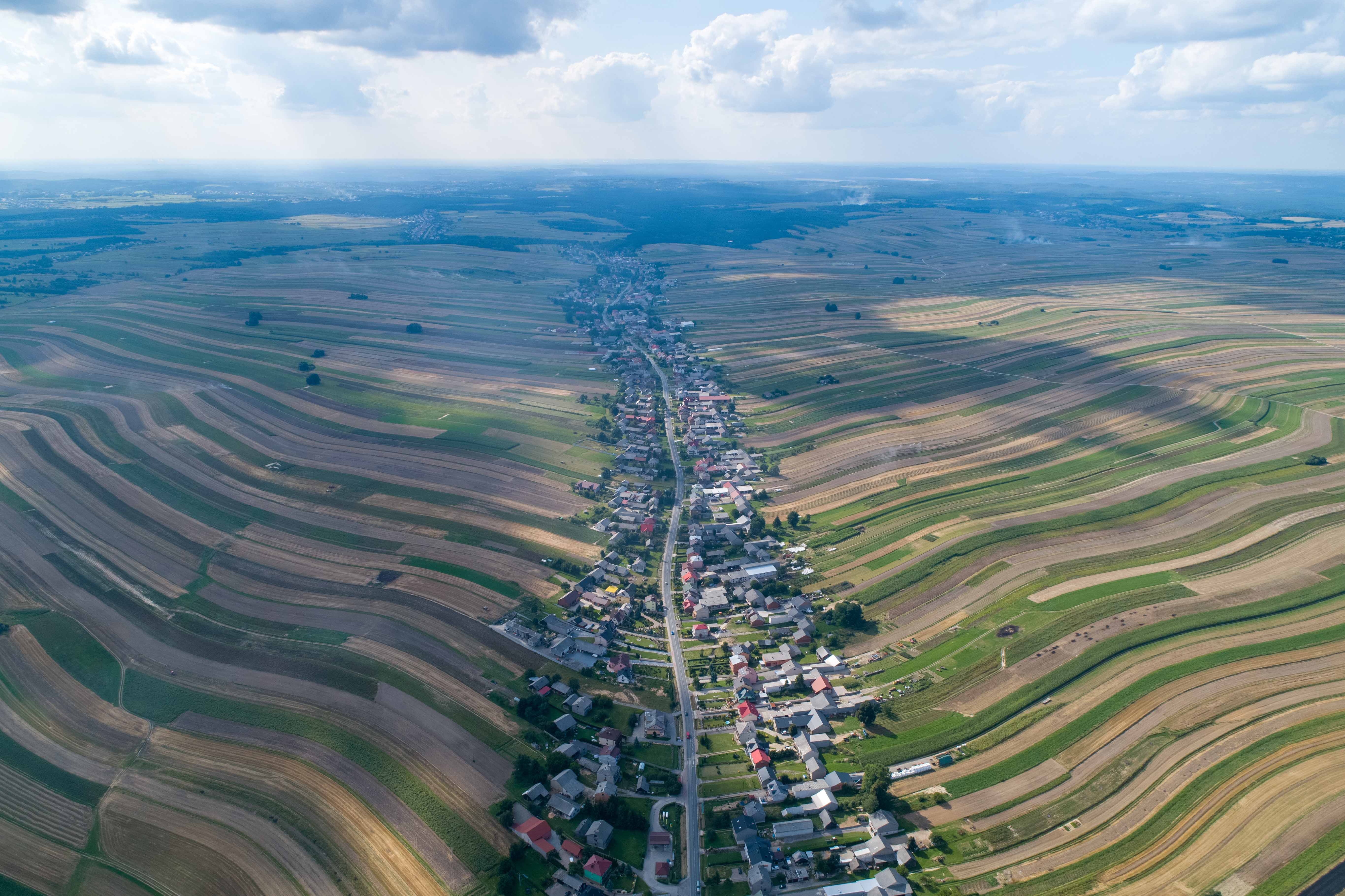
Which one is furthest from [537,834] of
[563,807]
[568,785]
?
[568,785]

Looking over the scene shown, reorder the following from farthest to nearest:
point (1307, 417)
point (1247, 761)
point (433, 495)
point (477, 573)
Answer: point (1307, 417), point (433, 495), point (477, 573), point (1247, 761)

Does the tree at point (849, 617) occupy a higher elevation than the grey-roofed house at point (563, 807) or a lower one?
higher

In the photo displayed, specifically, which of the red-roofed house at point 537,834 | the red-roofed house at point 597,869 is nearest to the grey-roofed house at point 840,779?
the red-roofed house at point 597,869

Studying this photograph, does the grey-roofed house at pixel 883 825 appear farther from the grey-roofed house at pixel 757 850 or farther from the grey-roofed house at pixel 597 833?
the grey-roofed house at pixel 597 833

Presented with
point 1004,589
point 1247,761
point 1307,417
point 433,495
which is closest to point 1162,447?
point 1307,417

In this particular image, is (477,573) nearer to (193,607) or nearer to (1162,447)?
(193,607)

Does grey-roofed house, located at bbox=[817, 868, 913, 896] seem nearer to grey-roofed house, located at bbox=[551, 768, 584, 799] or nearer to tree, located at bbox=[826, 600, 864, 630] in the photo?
grey-roofed house, located at bbox=[551, 768, 584, 799]

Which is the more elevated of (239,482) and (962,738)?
(239,482)
